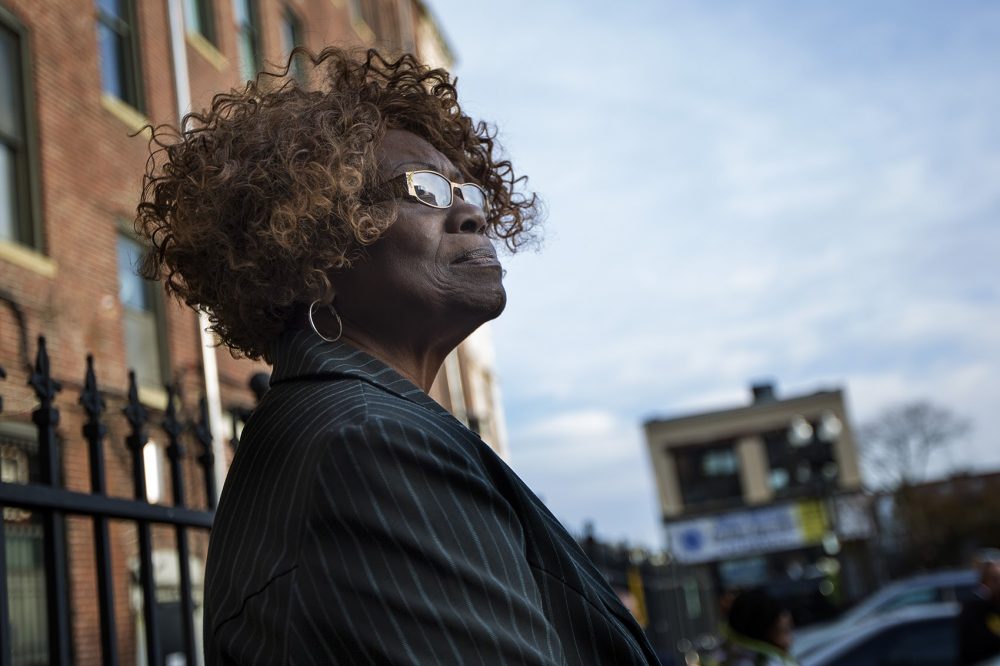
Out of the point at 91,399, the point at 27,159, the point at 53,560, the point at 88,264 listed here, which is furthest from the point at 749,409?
the point at 53,560

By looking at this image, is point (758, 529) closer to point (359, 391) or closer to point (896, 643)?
point (896, 643)

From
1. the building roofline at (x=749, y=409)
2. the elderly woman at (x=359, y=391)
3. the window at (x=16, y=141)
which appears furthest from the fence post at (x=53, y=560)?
the building roofline at (x=749, y=409)

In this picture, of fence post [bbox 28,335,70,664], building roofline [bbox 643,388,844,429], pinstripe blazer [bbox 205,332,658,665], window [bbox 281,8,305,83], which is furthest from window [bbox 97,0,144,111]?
building roofline [bbox 643,388,844,429]

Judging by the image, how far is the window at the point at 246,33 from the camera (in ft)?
45.9

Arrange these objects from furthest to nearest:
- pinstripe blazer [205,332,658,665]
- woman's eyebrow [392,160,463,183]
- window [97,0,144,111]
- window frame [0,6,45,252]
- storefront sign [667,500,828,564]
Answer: storefront sign [667,500,828,564] < window [97,0,144,111] < window frame [0,6,45,252] < woman's eyebrow [392,160,463,183] < pinstripe blazer [205,332,658,665]

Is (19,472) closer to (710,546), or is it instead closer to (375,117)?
(375,117)

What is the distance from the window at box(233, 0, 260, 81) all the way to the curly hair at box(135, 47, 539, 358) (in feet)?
39.1

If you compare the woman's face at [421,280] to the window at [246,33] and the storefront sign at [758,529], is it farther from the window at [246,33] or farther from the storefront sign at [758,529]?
the storefront sign at [758,529]

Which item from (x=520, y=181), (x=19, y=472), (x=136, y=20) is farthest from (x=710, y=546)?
(x=520, y=181)

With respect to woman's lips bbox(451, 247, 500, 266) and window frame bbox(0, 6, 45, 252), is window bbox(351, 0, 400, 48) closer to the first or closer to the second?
window frame bbox(0, 6, 45, 252)

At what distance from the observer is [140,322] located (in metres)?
10.7

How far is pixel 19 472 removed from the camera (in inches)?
243

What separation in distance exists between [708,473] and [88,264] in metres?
56.5

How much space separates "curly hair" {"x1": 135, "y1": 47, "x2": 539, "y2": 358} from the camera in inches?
80.5
